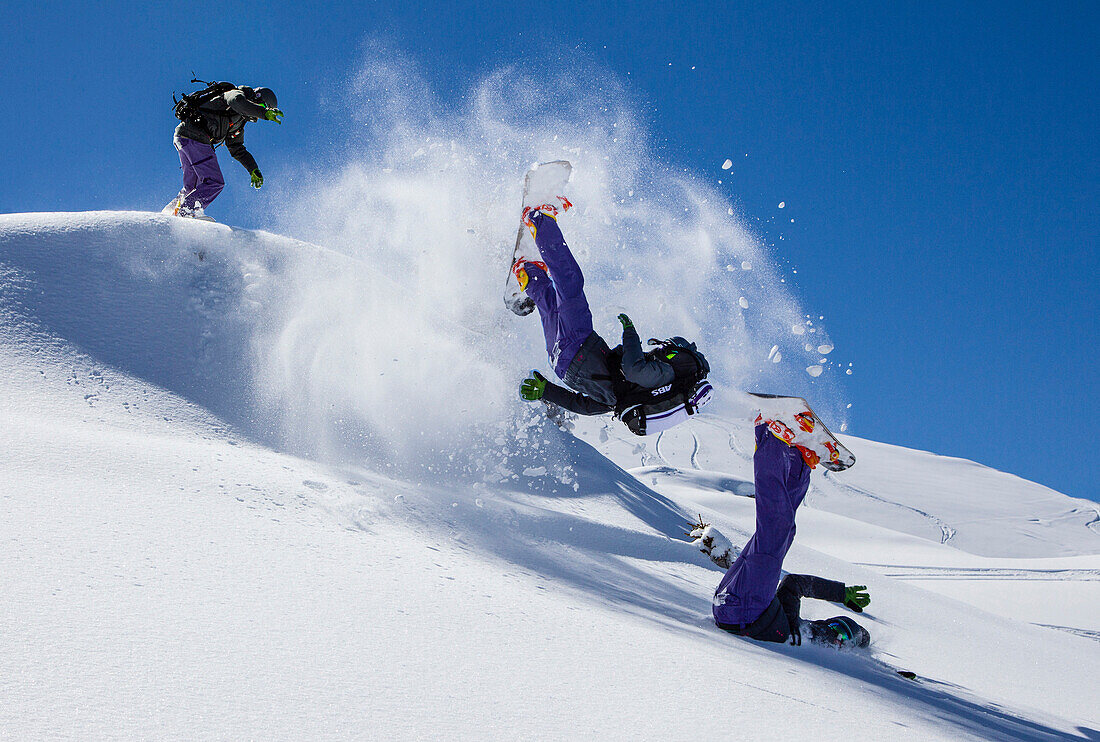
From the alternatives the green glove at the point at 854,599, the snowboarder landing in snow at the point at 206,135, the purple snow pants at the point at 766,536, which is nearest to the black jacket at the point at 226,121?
the snowboarder landing in snow at the point at 206,135

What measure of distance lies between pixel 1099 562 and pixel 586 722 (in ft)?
37.1

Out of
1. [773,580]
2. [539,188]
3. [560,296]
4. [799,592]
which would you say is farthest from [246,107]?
[799,592]

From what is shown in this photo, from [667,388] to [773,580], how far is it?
1362mm

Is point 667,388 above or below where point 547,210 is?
below

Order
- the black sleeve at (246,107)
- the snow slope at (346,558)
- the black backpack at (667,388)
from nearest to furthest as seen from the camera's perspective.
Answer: the snow slope at (346,558) < the black backpack at (667,388) < the black sleeve at (246,107)

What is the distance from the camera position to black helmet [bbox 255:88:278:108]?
632 centimetres

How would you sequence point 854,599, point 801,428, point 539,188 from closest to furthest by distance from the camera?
point 801,428, point 854,599, point 539,188

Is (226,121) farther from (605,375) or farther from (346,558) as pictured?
(346,558)

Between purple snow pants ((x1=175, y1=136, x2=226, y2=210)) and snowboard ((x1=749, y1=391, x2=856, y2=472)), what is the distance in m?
5.85

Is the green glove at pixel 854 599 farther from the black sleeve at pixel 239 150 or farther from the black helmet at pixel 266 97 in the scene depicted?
the black sleeve at pixel 239 150

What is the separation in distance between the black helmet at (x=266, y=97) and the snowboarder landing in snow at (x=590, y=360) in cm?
333

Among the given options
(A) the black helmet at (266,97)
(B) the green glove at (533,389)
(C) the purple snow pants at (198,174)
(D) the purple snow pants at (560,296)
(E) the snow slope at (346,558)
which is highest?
(A) the black helmet at (266,97)

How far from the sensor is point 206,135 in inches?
263

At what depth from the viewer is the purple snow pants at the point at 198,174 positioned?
6.68 m
